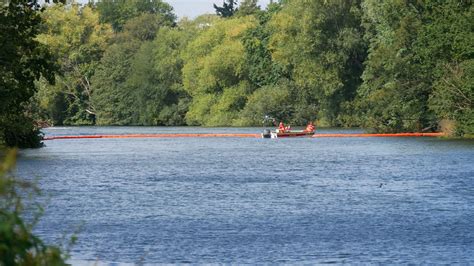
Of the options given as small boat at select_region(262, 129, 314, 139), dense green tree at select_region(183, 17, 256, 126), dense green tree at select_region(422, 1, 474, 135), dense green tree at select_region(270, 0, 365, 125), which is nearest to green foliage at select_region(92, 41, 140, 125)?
dense green tree at select_region(183, 17, 256, 126)

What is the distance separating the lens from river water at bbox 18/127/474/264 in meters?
22.8

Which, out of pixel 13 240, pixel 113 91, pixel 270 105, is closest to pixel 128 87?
pixel 113 91

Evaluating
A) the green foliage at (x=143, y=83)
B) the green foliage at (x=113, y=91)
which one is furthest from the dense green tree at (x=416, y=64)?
the green foliage at (x=113, y=91)

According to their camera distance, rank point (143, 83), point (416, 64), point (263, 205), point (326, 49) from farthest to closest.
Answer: point (143, 83), point (326, 49), point (416, 64), point (263, 205)

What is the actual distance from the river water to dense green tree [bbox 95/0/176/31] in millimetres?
120799

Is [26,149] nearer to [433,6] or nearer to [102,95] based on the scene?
[433,6]

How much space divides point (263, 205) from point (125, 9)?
155426mm

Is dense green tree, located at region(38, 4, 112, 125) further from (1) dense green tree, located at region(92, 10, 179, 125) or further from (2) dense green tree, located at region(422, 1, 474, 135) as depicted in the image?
(2) dense green tree, located at region(422, 1, 474, 135)

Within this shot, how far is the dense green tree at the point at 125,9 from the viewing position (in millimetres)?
184250

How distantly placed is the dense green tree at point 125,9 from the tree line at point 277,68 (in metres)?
10.5

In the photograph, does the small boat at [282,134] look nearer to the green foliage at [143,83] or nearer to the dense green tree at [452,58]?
the dense green tree at [452,58]

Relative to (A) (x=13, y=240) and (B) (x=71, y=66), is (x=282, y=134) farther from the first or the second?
(A) (x=13, y=240)

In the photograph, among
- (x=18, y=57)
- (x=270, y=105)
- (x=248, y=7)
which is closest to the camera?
(x=18, y=57)

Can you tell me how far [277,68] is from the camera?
388ft
